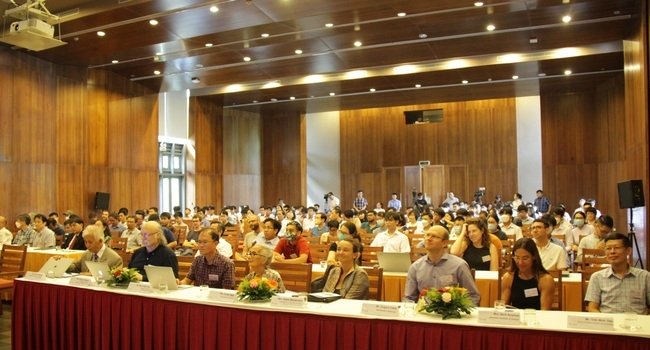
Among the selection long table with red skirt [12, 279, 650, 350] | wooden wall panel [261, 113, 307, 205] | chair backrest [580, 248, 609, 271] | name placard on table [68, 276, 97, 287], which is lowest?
long table with red skirt [12, 279, 650, 350]

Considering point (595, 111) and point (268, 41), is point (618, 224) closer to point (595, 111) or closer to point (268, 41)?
point (595, 111)

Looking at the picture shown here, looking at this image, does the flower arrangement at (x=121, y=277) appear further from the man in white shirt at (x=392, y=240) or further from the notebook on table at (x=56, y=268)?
the man in white shirt at (x=392, y=240)

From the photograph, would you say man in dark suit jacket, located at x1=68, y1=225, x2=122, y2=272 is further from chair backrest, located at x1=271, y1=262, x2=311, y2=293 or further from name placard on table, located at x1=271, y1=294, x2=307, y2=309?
name placard on table, located at x1=271, y1=294, x2=307, y2=309

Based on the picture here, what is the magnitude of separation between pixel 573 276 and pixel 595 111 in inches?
559

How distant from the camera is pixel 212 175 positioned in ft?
60.8

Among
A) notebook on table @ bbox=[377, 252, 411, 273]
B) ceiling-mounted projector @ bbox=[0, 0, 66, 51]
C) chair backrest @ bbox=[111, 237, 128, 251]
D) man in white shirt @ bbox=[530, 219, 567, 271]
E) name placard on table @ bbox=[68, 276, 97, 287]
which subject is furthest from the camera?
chair backrest @ bbox=[111, 237, 128, 251]

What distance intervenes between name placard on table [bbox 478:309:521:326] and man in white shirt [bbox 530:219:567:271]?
8.20ft

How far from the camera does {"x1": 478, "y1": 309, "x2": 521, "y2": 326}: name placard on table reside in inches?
124

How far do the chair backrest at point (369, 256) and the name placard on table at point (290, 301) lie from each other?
3307 millimetres

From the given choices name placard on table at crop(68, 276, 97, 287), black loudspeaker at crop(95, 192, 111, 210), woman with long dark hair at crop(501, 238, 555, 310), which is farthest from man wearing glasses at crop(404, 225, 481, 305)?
black loudspeaker at crop(95, 192, 111, 210)

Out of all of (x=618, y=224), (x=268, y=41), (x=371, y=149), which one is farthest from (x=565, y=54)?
(x=371, y=149)

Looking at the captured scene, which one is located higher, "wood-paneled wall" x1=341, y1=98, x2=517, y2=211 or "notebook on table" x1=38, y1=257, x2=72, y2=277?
"wood-paneled wall" x1=341, y1=98, x2=517, y2=211

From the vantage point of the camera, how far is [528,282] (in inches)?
156

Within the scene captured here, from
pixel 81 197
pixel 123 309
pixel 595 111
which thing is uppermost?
pixel 595 111
